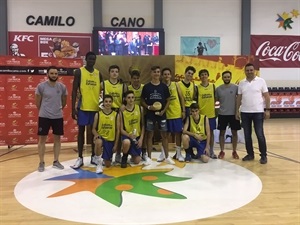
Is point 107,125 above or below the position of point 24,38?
below

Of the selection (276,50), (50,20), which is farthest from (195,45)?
(50,20)

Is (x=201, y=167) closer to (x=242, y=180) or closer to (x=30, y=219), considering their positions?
(x=242, y=180)

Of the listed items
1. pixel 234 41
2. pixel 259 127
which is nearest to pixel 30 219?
pixel 259 127

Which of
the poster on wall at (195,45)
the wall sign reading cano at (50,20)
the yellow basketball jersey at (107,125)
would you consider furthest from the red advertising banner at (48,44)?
the yellow basketball jersey at (107,125)

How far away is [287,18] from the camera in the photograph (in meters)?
13.1

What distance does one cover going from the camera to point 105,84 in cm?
512

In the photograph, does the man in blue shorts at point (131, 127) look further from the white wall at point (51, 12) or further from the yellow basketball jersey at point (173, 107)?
the white wall at point (51, 12)

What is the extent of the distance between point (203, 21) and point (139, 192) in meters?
10.1

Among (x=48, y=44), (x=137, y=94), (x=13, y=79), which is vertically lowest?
(x=137, y=94)

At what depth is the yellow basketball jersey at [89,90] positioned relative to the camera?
500cm

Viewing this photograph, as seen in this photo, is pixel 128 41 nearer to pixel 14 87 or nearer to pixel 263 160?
pixel 14 87

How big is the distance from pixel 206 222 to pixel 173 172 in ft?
5.64

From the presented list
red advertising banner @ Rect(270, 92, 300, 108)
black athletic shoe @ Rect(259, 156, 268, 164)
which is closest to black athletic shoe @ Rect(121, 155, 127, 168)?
black athletic shoe @ Rect(259, 156, 268, 164)

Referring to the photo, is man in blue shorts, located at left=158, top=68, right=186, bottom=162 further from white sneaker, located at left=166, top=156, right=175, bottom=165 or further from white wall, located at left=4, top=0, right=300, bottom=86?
white wall, located at left=4, top=0, right=300, bottom=86
